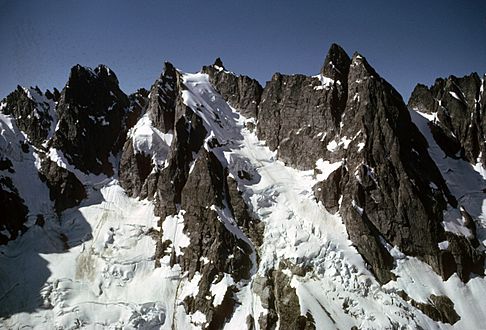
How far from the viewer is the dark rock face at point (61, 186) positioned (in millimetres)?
75500

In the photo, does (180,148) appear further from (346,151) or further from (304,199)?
(346,151)

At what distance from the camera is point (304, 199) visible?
70125mm

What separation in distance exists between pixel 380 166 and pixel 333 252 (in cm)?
2072

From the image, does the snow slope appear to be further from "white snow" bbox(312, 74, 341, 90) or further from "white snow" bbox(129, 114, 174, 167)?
"white snow" bbox(312, 74, 341, 90)

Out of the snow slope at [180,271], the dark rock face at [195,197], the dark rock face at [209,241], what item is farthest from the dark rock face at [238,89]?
the dark rock face at [209,241]

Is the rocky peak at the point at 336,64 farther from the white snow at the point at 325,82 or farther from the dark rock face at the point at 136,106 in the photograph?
the dark rock face at the point at 136,106

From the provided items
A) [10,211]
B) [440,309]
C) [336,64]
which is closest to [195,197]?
[10,211]

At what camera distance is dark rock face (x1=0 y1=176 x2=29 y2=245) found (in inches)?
2635

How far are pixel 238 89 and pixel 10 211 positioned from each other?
64.5 meters

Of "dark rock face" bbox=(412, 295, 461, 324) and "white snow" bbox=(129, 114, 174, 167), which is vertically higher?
"white snow" bbox=(129, 114, 174, 167)

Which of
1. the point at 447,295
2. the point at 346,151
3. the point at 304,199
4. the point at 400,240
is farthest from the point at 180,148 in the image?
the point at 447,295

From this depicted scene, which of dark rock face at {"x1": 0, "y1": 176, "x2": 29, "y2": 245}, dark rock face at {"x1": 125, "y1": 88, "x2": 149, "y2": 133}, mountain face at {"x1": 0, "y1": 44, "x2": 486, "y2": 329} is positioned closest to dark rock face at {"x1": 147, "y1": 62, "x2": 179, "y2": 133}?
mountain face at {"x1": 0, "y1": 44, "x2": 486, "y2": 329}

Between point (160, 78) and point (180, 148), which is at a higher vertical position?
point (160, 78)

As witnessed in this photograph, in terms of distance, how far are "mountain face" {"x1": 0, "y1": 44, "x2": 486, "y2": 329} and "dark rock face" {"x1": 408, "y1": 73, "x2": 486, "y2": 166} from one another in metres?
0.41
